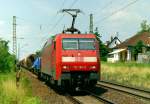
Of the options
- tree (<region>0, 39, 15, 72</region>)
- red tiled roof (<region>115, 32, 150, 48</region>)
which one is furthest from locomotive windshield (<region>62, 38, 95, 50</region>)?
red tiled roof (<region>115, 32, 150, 48</region>)

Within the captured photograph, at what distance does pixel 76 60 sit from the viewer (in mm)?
22766

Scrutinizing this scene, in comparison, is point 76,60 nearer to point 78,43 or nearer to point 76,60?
point 76,60

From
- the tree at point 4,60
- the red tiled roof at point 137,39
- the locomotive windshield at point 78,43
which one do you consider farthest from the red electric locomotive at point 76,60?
the red tiled roof at point 137,39

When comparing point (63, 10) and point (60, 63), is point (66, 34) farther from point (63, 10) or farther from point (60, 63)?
point (63, 10)

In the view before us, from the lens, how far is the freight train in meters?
22.6

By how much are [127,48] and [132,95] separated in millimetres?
77796

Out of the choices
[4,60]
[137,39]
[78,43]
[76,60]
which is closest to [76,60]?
[76,60]

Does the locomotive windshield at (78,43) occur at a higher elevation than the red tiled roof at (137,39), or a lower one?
lower

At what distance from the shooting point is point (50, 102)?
19.6m

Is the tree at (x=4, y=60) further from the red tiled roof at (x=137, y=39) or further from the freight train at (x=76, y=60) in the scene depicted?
the red tiled roof at (x=137, y=39)

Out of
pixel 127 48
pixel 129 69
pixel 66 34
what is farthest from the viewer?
pixel 127 48

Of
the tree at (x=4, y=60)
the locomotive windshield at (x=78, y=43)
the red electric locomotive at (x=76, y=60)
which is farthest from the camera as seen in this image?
the tree at (x=4, y=60)

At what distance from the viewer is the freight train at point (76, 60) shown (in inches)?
889

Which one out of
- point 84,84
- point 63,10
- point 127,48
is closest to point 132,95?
point 84,84
